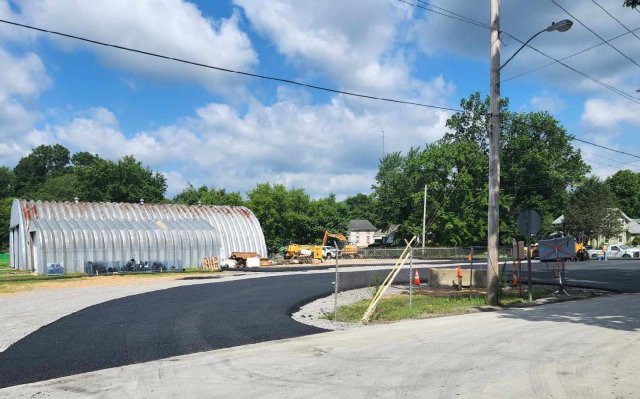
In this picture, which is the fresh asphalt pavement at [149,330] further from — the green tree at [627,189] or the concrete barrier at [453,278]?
the green tree at [627,189]

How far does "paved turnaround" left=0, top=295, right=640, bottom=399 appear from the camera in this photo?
6.48 metres

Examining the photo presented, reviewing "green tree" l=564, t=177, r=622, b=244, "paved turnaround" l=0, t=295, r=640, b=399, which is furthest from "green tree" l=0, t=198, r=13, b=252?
"paved turnaround" l=0, t=295, r=640, b=399

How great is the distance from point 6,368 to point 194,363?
9.59 feet

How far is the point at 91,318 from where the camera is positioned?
44.1 ft

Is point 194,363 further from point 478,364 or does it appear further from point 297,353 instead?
point 478,364

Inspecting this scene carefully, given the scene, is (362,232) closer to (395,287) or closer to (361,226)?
(361,226)

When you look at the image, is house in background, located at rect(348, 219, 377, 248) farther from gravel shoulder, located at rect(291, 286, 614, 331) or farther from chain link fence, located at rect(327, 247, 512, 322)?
gravel shoulder, located at rect(291, 286, 614, 331)

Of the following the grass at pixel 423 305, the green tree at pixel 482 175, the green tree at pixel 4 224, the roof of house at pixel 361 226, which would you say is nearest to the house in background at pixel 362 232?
the roof of house at pixel 361 226

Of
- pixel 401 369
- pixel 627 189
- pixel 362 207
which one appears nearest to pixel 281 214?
pixel 401 369

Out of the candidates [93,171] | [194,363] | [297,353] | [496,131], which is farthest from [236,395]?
[93,171]

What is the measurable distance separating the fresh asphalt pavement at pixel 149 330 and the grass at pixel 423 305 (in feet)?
6.04

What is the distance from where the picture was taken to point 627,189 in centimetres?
11512

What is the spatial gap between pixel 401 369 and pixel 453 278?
16.2 m

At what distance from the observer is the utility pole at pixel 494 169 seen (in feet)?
52.2
